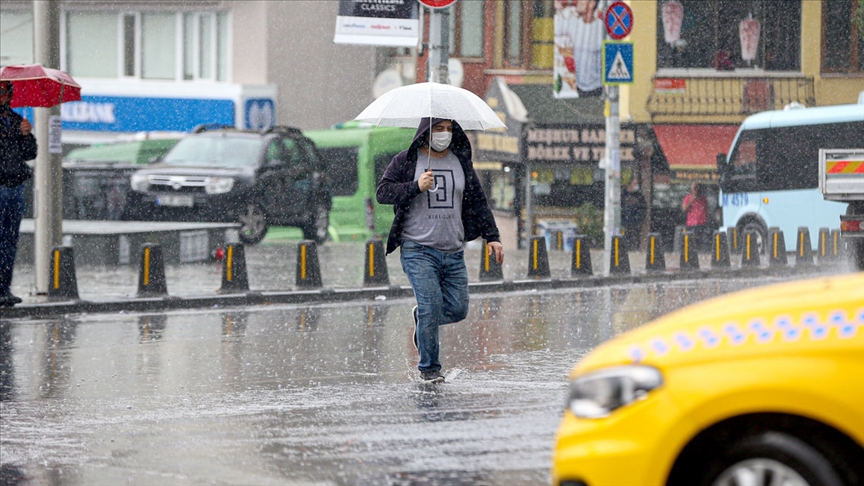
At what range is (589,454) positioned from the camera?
464cm

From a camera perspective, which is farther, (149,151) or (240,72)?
(240,72)

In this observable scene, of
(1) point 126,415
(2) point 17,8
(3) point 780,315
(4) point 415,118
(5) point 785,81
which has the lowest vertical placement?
(1) point 126,415

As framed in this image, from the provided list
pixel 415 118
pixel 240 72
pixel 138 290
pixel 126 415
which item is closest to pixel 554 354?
pixel 415 118

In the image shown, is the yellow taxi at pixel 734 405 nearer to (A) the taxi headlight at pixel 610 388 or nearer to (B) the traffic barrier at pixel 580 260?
(A) the taxi headlight at pixel 610 388

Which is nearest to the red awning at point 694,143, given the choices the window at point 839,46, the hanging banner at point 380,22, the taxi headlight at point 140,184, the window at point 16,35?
the window at point 839,46

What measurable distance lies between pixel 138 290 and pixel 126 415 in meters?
7.67

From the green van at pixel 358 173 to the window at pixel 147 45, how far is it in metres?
8.01

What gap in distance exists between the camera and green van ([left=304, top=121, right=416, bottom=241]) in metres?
30.1

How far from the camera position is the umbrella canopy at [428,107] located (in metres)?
9.30

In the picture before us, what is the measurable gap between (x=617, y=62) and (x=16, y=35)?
24465 mm

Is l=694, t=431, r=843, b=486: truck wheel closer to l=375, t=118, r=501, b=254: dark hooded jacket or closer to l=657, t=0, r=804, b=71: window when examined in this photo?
l=375, t=118, r=501, b=254: dark hooded jacket

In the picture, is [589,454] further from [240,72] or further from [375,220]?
[240,72]

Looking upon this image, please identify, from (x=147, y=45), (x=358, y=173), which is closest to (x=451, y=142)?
(x=358, y=173)

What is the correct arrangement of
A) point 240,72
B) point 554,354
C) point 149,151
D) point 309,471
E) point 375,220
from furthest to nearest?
point 240,72, point 149,151, point 375,220, point 554,354, point 309,471
